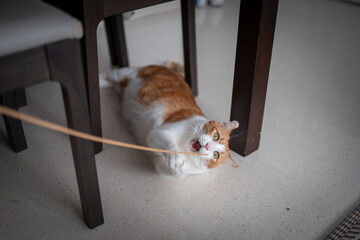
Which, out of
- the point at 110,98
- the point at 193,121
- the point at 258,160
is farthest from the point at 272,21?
the point at 110,98

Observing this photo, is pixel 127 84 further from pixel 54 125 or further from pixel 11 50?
pixel 11 50

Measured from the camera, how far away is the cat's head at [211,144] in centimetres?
115

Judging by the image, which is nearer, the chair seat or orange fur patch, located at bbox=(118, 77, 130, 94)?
the chair seat

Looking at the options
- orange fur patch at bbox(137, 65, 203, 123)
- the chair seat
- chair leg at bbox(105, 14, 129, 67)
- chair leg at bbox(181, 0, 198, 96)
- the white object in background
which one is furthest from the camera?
the white object in background

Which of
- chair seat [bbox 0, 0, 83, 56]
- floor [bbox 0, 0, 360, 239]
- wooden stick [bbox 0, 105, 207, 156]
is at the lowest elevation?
floor [bbox 0, 0, 360, 239]

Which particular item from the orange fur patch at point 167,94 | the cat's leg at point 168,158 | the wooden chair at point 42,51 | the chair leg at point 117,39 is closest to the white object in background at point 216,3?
the chair leg at point 117,39

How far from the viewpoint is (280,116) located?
5.38 feet

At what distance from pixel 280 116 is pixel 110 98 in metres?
0.81

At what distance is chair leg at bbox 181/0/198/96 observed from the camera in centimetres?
156

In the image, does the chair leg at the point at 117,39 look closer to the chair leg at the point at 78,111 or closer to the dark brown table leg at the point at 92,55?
the dark brown table leg at the point at 92,55

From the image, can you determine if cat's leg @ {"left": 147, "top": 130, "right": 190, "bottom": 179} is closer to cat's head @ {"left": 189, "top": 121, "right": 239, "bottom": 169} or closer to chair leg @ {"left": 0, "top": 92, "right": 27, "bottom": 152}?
cat's head @ {"left": 189, "top": 121, "right": 239, "bottom": 169}

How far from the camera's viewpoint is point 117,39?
1.84m

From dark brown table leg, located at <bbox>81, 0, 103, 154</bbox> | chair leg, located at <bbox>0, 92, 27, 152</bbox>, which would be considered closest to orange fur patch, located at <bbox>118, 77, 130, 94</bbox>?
dark brown table leg, located at <bbox>81, 0, 103, 154</bbox>

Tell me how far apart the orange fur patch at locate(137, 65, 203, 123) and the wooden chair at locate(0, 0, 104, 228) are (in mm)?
507
